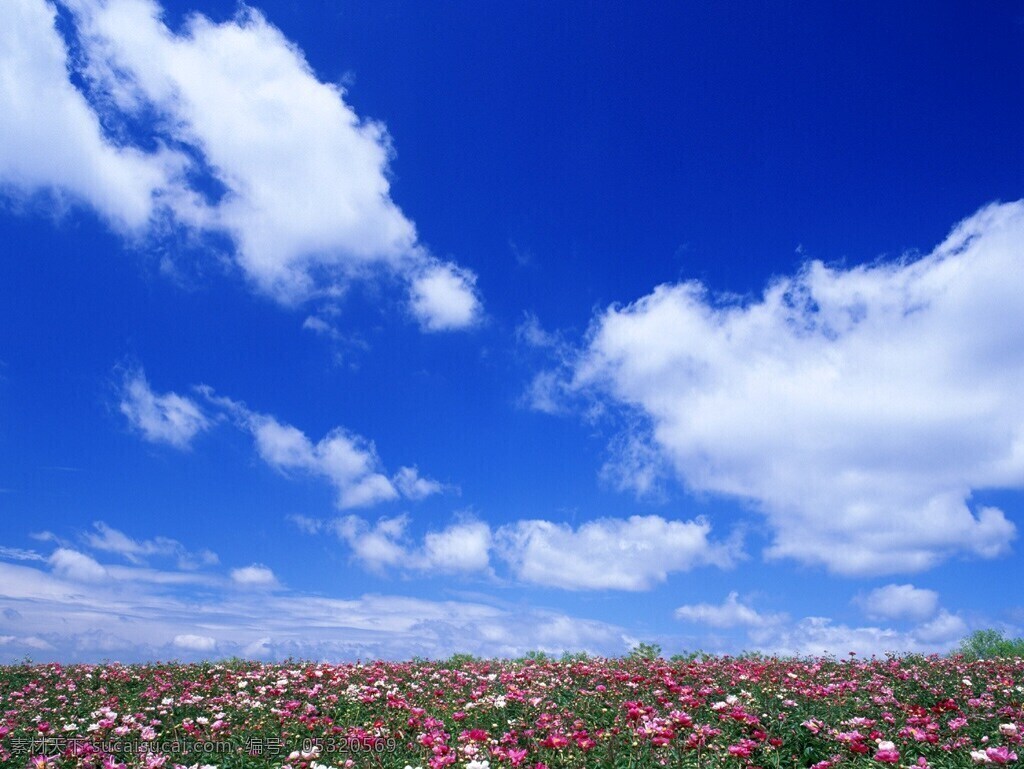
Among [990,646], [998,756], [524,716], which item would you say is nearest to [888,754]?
[998,756]

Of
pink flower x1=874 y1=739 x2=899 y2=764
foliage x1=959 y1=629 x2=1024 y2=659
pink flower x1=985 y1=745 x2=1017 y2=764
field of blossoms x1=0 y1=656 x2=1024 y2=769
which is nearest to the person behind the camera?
pink flower x1=985 y1=745 x2=1017 y2=764

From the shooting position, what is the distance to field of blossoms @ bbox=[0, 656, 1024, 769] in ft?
22.2

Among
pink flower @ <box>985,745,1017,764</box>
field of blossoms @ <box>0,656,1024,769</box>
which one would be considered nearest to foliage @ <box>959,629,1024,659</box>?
field of blossoms @ <box>0,656,1024,769</box>

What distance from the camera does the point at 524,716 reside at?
28.6ft

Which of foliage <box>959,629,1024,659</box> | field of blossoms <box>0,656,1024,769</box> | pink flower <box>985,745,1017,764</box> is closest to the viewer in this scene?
pink flower <box>985,745,1017,764</box>

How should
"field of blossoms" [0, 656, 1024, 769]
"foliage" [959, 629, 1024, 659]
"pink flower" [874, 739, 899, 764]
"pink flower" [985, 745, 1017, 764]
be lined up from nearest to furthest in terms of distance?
1. "pink flower" [985, 745, 1017, 764]
2. "pink flower" [874, 739, 899, 764]
3. "field of blossoms" [0, 656, 1024, 769]
4. "foliage" [959, 629, 1024, 659]

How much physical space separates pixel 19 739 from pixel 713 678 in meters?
9.92

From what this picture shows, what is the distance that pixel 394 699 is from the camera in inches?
374

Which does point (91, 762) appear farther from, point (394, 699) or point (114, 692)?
point (114, 692)

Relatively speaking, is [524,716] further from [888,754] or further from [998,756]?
[998,756]

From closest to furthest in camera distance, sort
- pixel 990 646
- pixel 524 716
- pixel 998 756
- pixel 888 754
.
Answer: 1. pixel 998 756
2. pixel 888 754
3. pixel 524 716
4. pixel 990 646

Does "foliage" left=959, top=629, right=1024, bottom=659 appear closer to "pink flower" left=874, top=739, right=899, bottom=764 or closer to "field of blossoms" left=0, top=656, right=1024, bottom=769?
"field of blossoms" left=0, top=656, right=1024, bottom=769

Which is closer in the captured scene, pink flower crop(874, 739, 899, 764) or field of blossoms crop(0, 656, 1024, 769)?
pink flower crop(874, 739, 899, 764)

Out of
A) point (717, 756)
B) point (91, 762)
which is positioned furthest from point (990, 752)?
point (91, 762)
